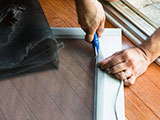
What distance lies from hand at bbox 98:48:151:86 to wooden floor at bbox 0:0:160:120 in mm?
50

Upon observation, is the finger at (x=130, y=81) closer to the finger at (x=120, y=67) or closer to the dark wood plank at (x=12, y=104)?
the finger at (x=120, y=67)

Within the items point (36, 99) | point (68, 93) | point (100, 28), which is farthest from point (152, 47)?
point (36, 99)

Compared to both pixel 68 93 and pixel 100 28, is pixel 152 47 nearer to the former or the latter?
pixel 100 28

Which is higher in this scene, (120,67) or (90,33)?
(90,33)

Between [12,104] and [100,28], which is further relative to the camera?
[100,28]

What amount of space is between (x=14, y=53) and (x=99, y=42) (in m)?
0.44

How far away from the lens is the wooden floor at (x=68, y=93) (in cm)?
88

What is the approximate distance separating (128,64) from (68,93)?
30 cm

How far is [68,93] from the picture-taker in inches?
36.7

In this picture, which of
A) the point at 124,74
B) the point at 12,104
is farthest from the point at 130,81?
the point at 12,104

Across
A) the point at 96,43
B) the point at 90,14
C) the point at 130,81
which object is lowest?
the point at 130,81

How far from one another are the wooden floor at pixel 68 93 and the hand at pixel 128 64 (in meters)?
0.05

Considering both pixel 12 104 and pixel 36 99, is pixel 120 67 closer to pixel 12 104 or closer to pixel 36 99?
pixel 36 99

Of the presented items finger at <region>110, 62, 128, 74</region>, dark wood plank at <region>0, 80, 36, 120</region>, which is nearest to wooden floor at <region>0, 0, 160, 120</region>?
dark wood plank at <region>0, 80, 36, 120</region>
